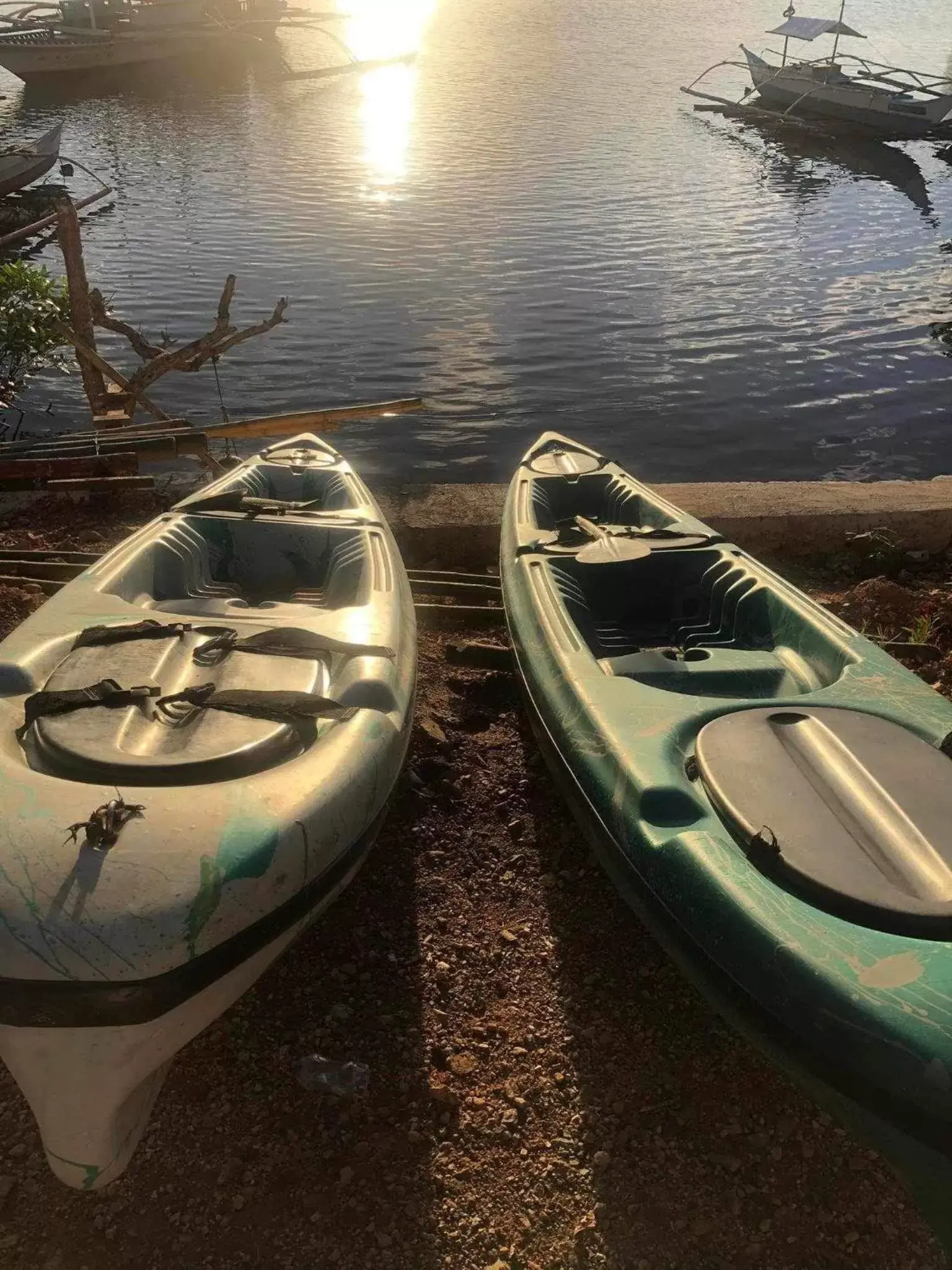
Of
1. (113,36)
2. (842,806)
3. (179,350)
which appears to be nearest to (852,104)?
(179,350)

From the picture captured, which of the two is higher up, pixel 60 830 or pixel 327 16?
pixel 327 16

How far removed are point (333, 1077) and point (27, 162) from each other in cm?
3317

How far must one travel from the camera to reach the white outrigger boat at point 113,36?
46.9 meters

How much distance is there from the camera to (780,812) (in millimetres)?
3490

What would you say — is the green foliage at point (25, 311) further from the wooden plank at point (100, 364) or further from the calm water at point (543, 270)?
the wooden plank at point (100, 364)

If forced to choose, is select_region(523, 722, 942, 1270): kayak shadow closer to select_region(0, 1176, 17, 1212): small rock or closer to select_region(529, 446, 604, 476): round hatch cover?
select_region(0, 1176, 17, 1212): small rock

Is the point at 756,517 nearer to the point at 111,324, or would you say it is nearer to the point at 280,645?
the point at 280,645

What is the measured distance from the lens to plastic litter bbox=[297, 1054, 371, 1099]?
345cm

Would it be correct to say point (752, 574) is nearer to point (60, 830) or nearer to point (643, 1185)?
point (643, 1185)

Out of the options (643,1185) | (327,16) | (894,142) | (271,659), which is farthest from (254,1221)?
(327,16)

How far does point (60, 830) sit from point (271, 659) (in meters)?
1.49

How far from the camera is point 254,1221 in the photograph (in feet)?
10.00

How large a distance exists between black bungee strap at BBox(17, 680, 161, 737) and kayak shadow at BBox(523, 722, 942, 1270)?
2190mm

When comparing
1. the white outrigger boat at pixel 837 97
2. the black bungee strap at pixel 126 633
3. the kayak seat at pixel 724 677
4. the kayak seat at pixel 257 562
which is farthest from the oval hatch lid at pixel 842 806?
the white outrigger boat at pixel 837 97
